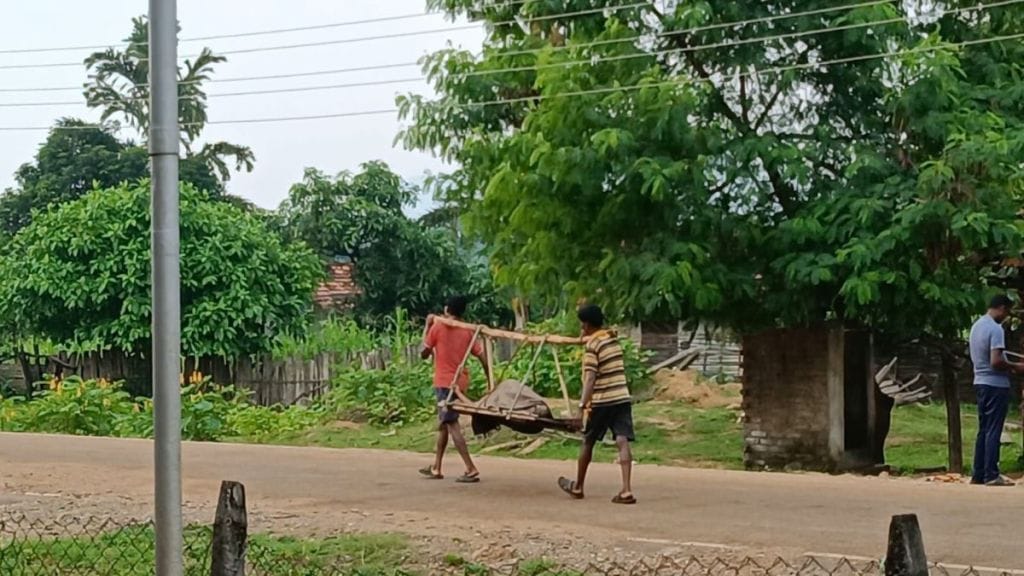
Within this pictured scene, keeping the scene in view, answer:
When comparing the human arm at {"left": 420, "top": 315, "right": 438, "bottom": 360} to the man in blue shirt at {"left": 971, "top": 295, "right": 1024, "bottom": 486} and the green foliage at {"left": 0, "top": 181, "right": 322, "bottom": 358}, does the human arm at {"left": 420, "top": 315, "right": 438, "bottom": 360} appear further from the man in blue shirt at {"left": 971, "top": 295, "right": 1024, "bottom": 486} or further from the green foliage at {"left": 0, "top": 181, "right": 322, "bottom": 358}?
the green foliage at {"left": 0, "top": 181, "right": 322, "bottom": 358}

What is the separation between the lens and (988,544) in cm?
841

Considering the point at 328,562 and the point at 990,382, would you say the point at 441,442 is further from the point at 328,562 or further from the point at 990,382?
the point at 990,382

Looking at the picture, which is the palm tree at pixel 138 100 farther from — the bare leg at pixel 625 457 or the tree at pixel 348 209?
the bare leg at pixel 625 457

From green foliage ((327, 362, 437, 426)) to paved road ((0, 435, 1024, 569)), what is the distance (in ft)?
18.2

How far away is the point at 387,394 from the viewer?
21.5m

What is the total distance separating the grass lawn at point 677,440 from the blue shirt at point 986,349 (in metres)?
3.51

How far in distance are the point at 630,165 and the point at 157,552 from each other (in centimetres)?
1055

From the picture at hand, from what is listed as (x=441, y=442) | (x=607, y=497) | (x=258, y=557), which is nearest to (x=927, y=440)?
(x=607, y=497)

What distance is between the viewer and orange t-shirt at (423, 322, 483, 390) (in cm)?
1119

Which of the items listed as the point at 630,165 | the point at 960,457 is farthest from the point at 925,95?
the point at 960,457

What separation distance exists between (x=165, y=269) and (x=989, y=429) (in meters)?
10.1

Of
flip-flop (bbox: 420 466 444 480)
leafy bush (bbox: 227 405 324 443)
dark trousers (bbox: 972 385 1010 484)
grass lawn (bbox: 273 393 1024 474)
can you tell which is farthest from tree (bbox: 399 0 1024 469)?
leafy bush (bbox: 227 405 324 443)

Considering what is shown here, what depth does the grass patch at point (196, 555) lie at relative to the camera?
24.4ft

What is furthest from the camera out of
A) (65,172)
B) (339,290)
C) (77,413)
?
(65,172)
